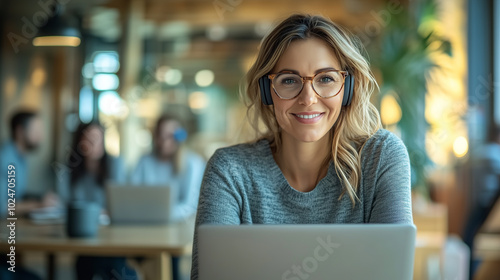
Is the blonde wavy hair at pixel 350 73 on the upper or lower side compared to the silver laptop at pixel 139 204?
upper

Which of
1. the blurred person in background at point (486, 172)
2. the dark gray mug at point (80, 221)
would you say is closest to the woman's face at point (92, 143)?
the dark gray mug at point (80, 221)

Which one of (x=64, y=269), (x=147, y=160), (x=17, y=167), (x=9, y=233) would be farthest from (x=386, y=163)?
(x=64, y=269)

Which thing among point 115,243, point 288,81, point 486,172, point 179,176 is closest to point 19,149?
point 179,176

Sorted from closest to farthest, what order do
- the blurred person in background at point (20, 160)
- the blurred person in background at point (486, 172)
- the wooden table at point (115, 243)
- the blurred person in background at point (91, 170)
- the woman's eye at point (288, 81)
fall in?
the woman's eye at point (288, 81) < the wooden table at point (115, 243) < the blurred person in background at point (20, 160) < the blurred person in background at point (91, 170) < the blurred person in background at point (486, 172)

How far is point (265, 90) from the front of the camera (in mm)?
1549

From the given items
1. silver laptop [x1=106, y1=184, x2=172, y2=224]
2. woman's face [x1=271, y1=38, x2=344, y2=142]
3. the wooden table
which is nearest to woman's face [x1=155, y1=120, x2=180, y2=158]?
silver laptop [x1=106, y1=184, x2=172, y2=224]

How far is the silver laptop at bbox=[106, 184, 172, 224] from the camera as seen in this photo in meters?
2.98

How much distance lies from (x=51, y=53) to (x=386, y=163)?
6.72m

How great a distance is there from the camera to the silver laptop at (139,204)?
2.98 meters

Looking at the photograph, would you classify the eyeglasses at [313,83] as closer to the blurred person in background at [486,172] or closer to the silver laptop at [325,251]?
the silver laptop at [325,251]

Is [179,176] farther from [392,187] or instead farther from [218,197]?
[392,187]

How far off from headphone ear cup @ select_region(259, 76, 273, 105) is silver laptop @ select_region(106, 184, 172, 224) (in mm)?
1532

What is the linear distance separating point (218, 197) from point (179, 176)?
2.71 metres

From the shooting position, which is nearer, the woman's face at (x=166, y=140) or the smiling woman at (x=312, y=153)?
the smiling woman at (x=312, y=153)
